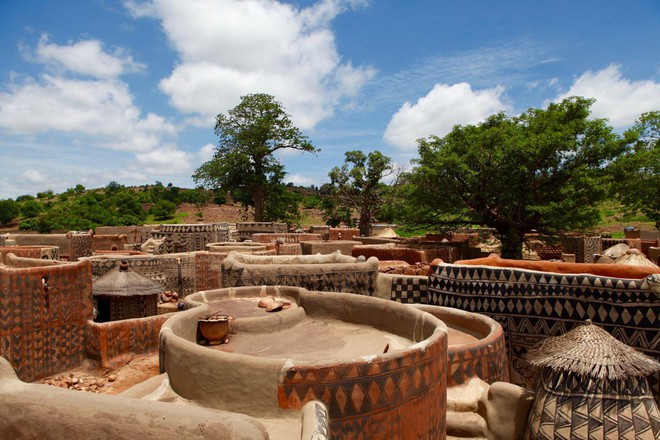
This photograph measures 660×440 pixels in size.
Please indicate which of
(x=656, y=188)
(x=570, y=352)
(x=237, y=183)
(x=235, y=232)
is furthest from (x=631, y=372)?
(x=237, y=183)

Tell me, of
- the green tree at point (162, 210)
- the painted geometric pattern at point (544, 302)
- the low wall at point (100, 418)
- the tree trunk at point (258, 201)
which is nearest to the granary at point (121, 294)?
the painted geometric pattern at point (544, 302)

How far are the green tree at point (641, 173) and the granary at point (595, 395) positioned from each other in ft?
48.4

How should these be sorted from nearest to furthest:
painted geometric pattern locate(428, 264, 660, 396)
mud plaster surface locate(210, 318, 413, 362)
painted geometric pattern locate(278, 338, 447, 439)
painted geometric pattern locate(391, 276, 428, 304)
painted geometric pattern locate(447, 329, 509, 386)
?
1. painted geometric pattern locate(278, 338, 447, 439)
2. mud plaster surface locate(210, 318, 413, 362)
3. painted geometric pattern locate(447, 329, 509, 386)
4. painted geometric pattern locate(428, 264, 660, 396)
5. painted geometric pattern locate(391, 276, 428, 304)

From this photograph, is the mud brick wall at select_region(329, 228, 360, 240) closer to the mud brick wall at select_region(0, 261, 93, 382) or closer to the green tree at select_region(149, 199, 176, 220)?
the mud brick wall at select_region(0, 261, 93, 382)

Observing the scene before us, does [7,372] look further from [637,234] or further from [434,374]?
[637,234]

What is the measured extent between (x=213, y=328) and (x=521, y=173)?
1449 centimetres

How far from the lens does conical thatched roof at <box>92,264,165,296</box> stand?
34.8ft

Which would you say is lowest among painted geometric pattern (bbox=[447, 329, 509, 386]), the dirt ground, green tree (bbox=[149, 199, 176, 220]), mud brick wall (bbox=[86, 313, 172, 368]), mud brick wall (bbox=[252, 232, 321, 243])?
the dirt ground

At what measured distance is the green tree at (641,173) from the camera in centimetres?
1670

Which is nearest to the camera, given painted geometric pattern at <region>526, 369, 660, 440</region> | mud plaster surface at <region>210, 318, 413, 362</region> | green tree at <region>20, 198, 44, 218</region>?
painted geometric pattern at <region>526, 369, 660, 440</region>

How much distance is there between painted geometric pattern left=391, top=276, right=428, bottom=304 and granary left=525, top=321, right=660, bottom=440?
4.06m

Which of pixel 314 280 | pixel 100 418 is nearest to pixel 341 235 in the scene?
pixel 314 280

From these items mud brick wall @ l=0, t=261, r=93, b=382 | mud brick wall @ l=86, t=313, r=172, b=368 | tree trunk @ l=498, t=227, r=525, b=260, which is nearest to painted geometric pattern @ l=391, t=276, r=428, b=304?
mud brick wall @ l=86, t=313, r=172, b=368

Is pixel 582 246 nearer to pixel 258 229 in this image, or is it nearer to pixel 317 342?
pixel 258 229
